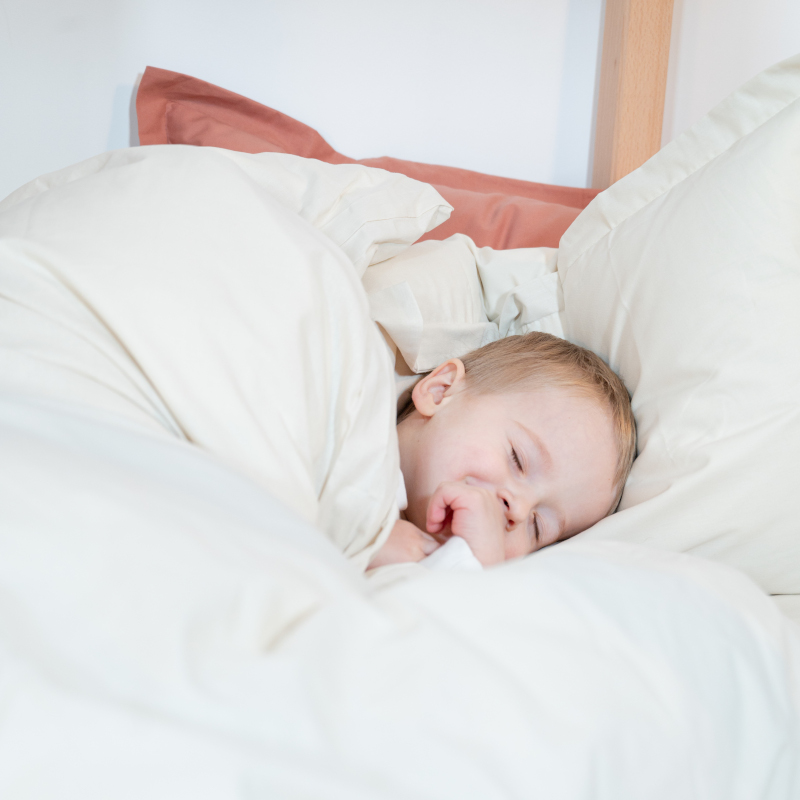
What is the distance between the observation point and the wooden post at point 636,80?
1.31 m

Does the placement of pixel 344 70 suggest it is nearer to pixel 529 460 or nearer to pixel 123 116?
pixel 123 116

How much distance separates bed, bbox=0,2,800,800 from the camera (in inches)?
10.9

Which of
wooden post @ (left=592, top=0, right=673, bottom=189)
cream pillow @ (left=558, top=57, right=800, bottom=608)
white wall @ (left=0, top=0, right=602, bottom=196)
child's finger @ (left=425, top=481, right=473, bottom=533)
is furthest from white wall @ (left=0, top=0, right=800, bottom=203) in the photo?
child's finger @ (left=425, top=481, right=473, bottom=533)

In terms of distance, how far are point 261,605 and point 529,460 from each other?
46 cm

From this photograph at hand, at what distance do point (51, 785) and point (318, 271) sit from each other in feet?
1.47

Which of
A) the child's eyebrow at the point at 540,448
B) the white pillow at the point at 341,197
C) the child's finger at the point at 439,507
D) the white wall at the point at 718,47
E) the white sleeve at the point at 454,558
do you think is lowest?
the white sleeve at the point at 454,558

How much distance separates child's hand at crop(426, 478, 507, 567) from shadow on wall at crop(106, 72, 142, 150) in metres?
0.99

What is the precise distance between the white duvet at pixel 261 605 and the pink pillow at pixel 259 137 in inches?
24.1

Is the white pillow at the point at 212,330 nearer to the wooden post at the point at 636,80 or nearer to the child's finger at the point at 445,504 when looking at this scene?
the child's finger at the point at 445,504

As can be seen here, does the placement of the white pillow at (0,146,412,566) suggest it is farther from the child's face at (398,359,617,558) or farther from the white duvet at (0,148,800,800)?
the child's face at (398,359,617,558)

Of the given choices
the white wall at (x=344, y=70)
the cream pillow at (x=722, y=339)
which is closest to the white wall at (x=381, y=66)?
the white wall at (x=344, y=70)

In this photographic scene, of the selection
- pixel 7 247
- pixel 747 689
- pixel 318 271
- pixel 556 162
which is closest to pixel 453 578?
pixel 747 689

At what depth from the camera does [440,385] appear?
840 millimetres

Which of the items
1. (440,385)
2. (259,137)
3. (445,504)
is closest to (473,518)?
(445,504)
